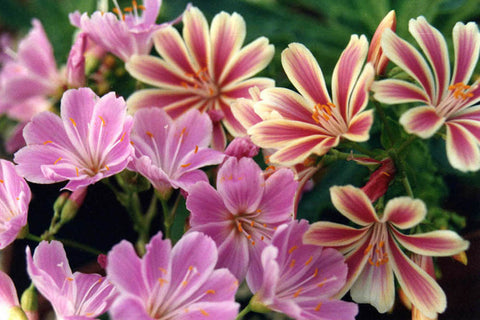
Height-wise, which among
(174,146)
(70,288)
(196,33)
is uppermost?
(196,33)

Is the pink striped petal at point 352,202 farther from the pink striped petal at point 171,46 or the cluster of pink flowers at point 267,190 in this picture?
the pink striped petal at point 171,46

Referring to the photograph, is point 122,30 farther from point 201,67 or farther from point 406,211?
point 406,211

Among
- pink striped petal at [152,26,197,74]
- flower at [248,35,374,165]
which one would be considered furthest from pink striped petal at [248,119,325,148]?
pink striped petal at [152,26,197,74]

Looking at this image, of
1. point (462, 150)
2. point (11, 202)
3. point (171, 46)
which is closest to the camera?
point (462, 150)

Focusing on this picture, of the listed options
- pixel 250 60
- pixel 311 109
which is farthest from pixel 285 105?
pixel 250 60

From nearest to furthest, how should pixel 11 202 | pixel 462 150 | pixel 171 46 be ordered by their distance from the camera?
1. pixel 462 150
2. pixel 11 202
3. pixel 171 46

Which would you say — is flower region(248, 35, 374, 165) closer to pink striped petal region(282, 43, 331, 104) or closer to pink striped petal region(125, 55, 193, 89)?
pink striped petal region(282, 43, 331, 104)
